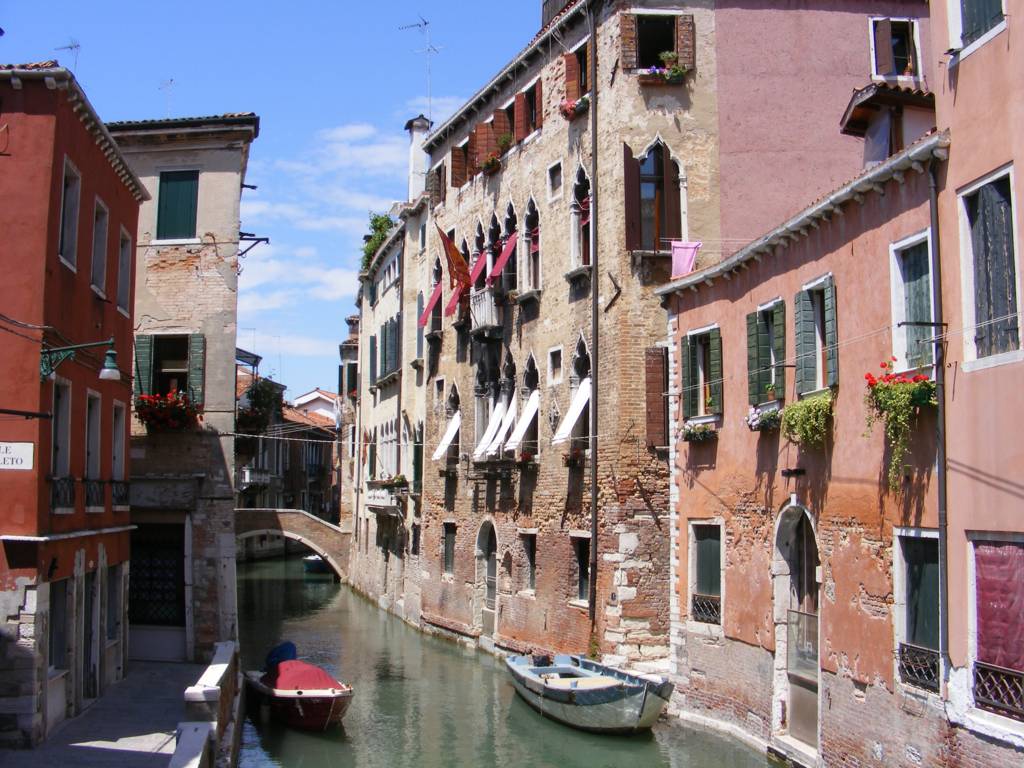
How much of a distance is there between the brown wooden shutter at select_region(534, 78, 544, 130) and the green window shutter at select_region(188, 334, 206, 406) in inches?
290

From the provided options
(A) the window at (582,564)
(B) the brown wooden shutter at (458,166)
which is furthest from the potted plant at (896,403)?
(B) the brown wooden shutter at (458,166)

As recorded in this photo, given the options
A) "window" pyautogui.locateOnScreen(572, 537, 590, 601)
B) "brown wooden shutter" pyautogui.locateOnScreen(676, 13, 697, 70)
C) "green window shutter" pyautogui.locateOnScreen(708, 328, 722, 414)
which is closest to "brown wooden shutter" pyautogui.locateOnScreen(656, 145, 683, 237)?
"brown wooden shutter" pyautogui.locateOnScreen(676, 13, 697, 70)

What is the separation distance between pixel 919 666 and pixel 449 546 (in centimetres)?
1691

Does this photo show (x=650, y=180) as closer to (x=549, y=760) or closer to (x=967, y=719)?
(x=549, y=760)

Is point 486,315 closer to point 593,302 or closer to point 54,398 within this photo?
point 593,302

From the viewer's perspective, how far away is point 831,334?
12.4m

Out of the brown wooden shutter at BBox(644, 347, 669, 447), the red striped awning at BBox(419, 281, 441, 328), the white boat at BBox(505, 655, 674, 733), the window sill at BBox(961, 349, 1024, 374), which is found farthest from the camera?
the red striped awning at BBox(419, 281, 441, 328)

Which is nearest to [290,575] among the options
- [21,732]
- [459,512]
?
[459,512]

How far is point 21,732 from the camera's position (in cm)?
1188

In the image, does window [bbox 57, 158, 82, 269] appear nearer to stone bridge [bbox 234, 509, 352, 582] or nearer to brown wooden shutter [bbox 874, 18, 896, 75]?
brown wooden shutter [bbox 874, 18, 896, 75]

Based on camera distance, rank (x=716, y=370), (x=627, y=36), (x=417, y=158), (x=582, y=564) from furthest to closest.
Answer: (x=417, y=158) → (x=582, y=564) → (x=627, y=36) → (x=716, y=370)

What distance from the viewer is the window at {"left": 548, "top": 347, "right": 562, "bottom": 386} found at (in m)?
21.2

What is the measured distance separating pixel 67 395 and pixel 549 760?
23.9ft

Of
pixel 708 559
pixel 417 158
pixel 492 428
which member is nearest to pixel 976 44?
pixel 708 559
